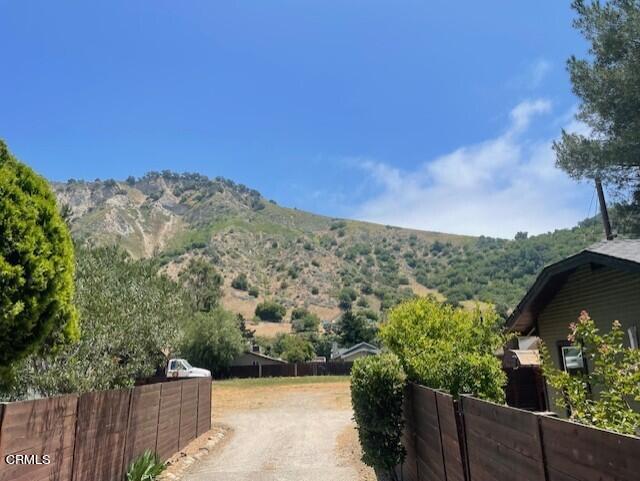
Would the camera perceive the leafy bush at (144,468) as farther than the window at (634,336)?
No

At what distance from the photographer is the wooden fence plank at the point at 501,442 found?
10.3 feet

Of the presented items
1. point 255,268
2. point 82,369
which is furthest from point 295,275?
point 82,369

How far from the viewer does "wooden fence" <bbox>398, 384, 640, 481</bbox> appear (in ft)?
7.70

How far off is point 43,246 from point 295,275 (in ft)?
350

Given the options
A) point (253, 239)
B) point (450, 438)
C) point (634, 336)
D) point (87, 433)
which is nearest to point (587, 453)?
point (450, 438)

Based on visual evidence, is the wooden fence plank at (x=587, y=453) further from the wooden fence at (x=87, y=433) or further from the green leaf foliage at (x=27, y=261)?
the wooden fence at (x=87, y=433)

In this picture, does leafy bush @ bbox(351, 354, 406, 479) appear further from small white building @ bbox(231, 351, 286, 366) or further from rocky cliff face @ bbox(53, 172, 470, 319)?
rocky cliff face @ bbox(53, 172, 470, 319)

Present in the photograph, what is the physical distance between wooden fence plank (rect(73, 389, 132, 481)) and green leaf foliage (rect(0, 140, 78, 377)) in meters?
1.84

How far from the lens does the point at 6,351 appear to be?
4785 millimetres

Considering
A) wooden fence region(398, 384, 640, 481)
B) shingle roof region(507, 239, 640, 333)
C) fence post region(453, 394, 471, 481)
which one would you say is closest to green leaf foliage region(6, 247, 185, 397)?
wooden fence region(398, 384, 640, 481)

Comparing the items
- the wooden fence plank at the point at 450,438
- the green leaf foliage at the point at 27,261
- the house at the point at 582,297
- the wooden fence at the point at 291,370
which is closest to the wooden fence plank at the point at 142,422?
the green leaf foliage at the point at 27,261

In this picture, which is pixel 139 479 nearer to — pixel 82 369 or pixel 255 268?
pixel 82 369

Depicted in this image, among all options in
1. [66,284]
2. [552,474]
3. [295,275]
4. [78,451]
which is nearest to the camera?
[552,474]

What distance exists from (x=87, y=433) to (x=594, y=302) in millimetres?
9299
